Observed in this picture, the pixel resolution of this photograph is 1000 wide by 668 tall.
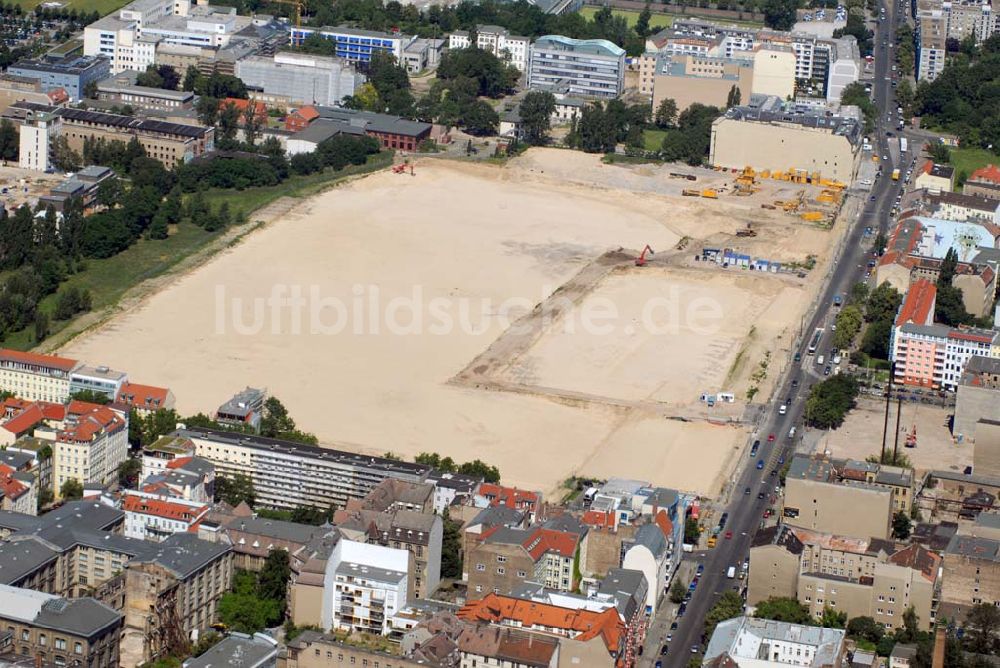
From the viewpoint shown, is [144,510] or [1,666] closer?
[1,666]

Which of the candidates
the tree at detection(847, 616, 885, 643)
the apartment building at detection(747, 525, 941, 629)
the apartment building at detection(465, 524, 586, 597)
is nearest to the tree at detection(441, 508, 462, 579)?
the apartment building at detection(465, 524, 586, 597)

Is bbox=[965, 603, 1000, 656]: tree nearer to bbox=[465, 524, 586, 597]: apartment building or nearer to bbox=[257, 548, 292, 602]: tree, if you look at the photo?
bbox=[465, 524, 586, 597]: apartment building

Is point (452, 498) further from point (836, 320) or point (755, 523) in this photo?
point (836, 320)

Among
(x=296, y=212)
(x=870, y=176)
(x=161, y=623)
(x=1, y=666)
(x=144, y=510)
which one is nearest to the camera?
(x=1, y=666)

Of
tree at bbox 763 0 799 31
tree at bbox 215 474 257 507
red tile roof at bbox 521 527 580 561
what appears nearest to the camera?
red tile roof at bbox 521 527 580 561

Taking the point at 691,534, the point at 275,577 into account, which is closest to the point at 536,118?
the point at 691,534

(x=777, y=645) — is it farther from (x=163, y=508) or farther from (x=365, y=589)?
(x=163, y=508)

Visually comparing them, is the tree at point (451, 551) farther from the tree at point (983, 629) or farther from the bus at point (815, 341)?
the bus at point (815, 341)

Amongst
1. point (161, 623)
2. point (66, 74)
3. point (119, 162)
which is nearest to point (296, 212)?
point (119, 162)
